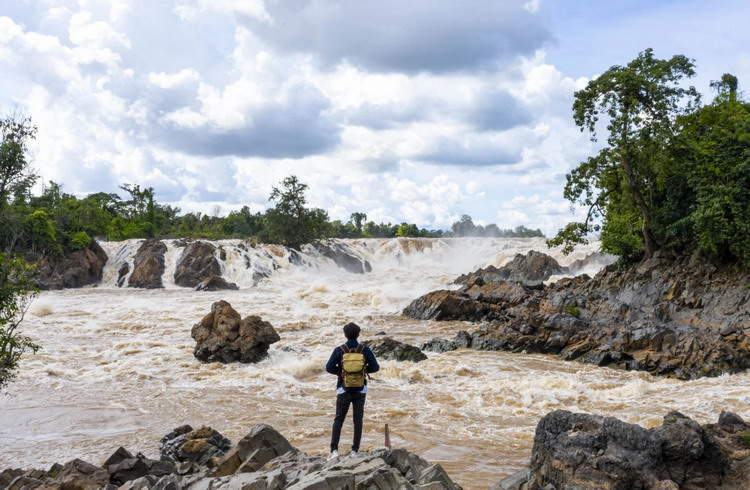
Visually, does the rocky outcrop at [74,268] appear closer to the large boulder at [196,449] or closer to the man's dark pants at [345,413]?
the large boulder at [196,449]

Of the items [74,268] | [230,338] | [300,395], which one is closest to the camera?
[300,395]

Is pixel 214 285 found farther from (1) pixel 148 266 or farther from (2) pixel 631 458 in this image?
(2) pixel 631 458

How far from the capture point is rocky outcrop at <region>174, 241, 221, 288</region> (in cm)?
4019

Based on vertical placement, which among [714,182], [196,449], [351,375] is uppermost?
[714,182]

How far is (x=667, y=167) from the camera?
21594 mm

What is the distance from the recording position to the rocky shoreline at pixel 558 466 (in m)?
5.71

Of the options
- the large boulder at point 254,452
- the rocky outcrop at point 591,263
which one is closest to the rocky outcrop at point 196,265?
the rocky outcrop at point 591,263

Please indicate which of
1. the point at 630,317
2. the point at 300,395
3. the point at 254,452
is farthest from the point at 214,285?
the point at 254,452

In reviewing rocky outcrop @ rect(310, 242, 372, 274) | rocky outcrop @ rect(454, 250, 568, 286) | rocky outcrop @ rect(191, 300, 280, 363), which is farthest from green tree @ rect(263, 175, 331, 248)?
rocky outcrop @ rect(191, 300, 280, 363)

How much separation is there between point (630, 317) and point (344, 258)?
109 feet

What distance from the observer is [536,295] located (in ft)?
83.5

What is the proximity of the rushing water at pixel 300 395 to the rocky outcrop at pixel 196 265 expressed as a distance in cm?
1546

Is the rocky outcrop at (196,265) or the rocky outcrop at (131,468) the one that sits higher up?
the rocky outcrop at (196,265)

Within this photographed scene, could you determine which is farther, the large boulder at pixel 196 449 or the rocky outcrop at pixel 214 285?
the rocky outcrop at pixel 214 285
